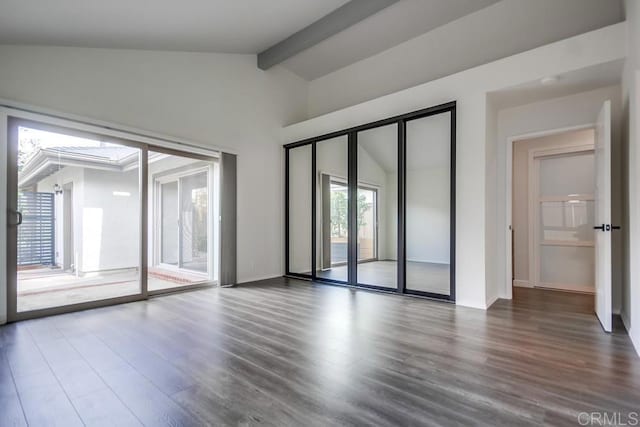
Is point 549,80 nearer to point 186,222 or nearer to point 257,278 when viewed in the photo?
point 257,278

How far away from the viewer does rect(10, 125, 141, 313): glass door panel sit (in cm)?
335

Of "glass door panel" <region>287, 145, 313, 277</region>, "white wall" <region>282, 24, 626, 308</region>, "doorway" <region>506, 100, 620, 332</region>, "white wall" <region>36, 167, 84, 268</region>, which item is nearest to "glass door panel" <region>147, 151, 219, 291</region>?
"white wall" <region>36, 167, 84, 268</region>

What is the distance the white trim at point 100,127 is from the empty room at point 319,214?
0.10 feet

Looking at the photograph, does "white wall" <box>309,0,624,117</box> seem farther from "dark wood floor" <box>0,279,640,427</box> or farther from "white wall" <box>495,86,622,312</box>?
"dark wood floor" <box>0,279,640,427</box>

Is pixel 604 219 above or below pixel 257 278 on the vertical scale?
above

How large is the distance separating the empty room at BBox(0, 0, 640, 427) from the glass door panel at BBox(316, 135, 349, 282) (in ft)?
0.15

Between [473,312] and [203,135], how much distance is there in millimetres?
4436

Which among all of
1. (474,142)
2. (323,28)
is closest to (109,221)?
(323,28)

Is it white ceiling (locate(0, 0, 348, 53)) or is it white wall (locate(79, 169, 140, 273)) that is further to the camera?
white wall (locate(79, 169, 140, 273))

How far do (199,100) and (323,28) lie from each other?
216cm

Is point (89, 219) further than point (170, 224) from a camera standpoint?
No

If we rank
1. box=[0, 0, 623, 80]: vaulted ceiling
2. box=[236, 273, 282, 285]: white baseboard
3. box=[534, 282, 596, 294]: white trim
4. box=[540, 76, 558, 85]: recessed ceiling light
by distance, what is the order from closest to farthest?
box=[0, 0, 623, 80]: vaulted ceiling → box=[540, 76, 558, 85]: recessed ceiling light → box=[534, 282, 596, 294]: white trim → box=[236, 273, 282, 285]: white baseboard

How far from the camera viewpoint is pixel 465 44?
4.66 metres

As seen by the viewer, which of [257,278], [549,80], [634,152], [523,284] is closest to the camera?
[634,152]
